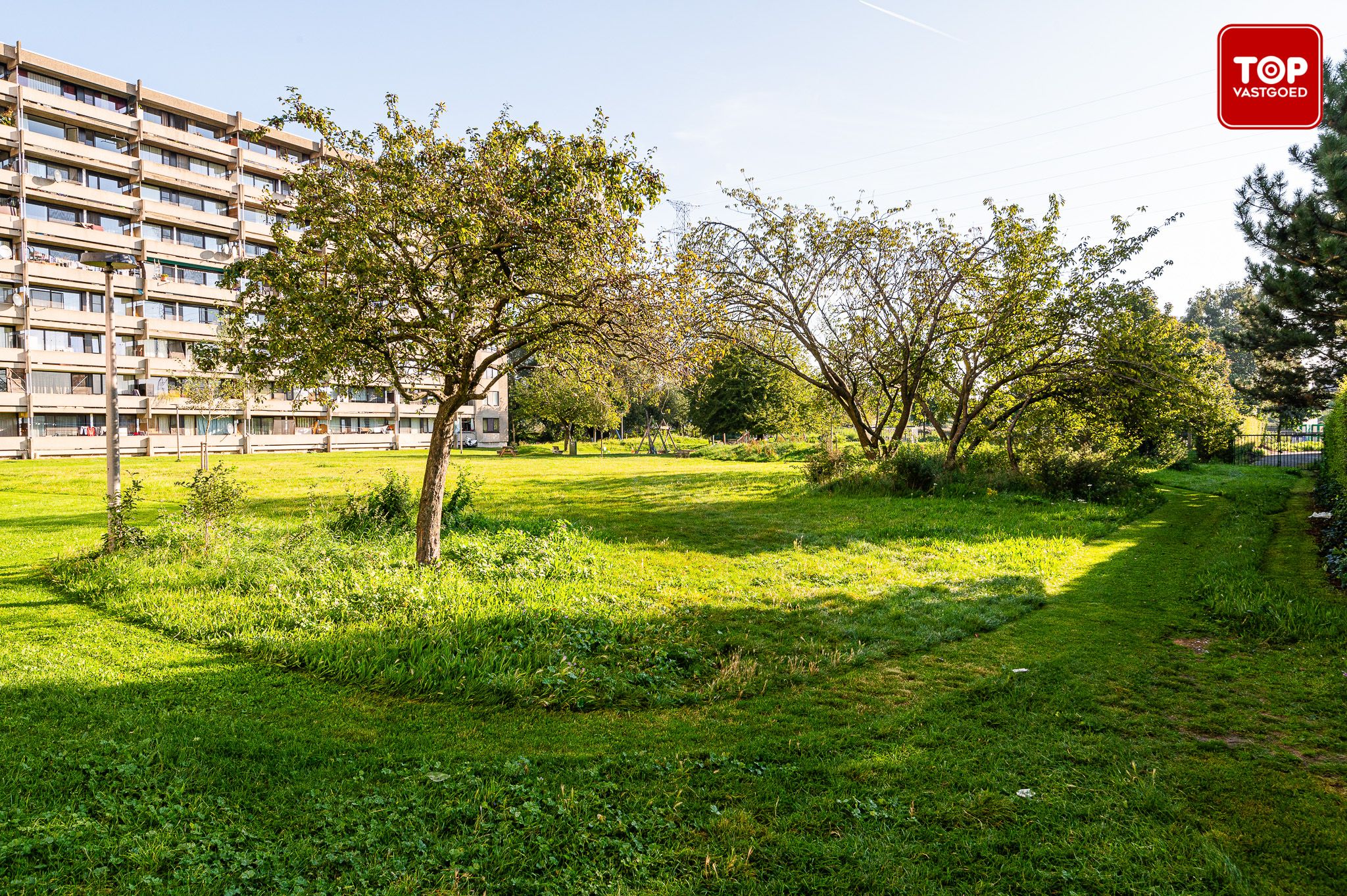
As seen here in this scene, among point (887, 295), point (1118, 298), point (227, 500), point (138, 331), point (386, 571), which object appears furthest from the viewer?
point (138, 331)

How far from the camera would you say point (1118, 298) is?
1856 centimetres

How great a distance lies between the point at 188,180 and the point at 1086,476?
59386mm

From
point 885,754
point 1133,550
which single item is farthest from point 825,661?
point 1133,550

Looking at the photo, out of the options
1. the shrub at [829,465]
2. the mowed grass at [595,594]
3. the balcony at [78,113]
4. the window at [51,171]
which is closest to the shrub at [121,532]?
the mowed grass at [595,594]

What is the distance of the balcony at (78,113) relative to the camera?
4275 centimetres

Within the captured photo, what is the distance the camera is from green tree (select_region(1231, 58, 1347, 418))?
15.1 metres

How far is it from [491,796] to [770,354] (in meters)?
18.3

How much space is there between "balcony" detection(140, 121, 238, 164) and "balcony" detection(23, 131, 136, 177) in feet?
7.79

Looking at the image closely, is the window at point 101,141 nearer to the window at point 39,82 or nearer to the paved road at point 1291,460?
the window at point 39,82

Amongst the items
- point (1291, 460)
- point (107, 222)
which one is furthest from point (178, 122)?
point (1291, 460)

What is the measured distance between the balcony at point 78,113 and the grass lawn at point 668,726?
48836mm

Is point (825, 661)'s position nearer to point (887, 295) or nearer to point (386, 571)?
point (386, 571)

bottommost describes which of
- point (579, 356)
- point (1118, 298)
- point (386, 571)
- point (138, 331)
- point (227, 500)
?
point (386, 571)

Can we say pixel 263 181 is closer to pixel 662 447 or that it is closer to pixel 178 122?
pixel 178 122
